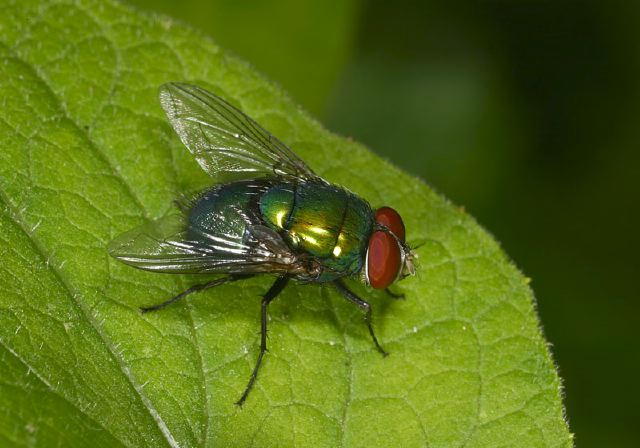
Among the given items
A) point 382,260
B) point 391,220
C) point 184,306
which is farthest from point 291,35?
point 184,306

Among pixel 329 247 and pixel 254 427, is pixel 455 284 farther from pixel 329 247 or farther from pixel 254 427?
pixel 254 427

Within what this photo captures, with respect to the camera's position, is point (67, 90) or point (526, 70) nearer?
point (67, 90)

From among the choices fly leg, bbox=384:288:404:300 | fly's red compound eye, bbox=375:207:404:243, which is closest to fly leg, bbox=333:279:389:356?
fly leg, bbox=384:288:404:300

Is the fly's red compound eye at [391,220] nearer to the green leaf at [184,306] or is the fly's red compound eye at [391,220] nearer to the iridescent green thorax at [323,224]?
the iridescent green thorax at [323,224]

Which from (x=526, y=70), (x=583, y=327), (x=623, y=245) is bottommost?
(x=583, y=327)

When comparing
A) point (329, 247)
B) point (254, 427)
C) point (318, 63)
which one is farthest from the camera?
point (318, 63)

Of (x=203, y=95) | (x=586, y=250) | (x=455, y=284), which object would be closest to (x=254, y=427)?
(x=455, y=284)
